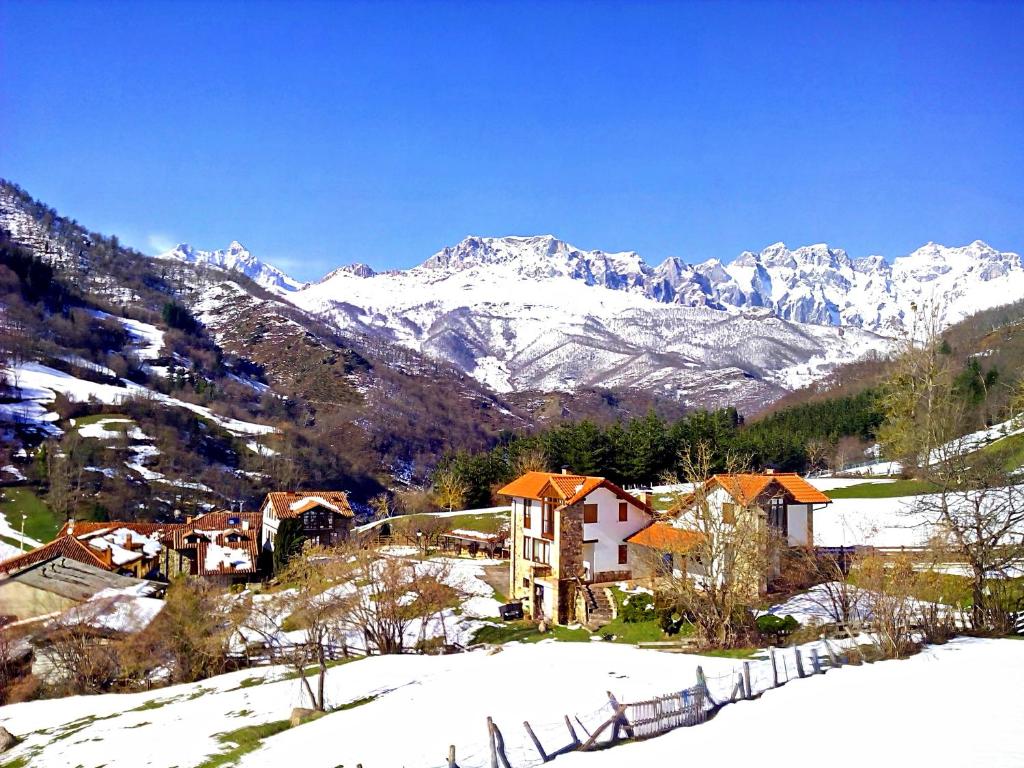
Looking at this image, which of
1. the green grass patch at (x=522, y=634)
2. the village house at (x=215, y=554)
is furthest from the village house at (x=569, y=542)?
the village house at (x=215, y=554)

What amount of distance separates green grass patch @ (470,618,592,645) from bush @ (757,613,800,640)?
7.97 m

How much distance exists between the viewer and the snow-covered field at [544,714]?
16.8 m

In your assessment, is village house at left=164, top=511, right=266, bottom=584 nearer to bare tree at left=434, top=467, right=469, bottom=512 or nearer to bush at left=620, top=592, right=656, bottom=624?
bare tree at left=434, top=467, right=469, bottom=512

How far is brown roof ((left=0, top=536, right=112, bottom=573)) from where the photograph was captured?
51719 mm

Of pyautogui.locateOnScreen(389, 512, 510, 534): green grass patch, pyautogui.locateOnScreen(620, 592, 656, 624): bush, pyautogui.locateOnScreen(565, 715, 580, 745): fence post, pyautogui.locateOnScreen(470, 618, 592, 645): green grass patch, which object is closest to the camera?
pyautogui.locateOnScreen(565, 715, 580, 745): fence post

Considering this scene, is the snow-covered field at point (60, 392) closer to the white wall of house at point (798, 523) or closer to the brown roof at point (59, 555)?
the brown roof at point (59, 555)

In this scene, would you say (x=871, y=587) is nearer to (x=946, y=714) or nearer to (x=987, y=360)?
(x=946, y=714)

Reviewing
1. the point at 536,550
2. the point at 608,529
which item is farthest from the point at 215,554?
the point at 608,529

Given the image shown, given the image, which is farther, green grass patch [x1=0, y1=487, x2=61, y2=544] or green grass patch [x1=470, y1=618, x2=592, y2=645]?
green grass patch [x1=0, y1=487, x2=61, y2=544]

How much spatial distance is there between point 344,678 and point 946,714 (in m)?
21.2

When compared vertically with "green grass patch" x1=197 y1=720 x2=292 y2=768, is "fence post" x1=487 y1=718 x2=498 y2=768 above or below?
above

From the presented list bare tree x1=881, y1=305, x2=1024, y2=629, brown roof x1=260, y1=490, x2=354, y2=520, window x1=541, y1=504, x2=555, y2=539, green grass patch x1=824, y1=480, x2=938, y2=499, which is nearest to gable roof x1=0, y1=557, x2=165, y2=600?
brown roof x1=260, y1=490, x2=354, y2=520

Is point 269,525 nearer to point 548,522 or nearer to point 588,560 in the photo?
point 548,522

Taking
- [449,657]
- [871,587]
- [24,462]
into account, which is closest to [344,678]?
Result: [449,657]
